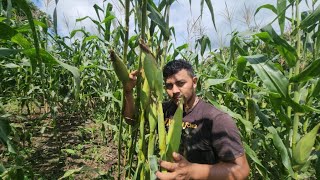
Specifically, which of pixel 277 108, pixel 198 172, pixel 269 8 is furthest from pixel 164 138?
pixel 269 8

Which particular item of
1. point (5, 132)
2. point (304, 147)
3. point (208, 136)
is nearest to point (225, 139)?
point (208, 136)

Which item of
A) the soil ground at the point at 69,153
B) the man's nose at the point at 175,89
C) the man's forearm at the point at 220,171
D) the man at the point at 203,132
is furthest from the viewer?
the soil ground at the point at 69,153

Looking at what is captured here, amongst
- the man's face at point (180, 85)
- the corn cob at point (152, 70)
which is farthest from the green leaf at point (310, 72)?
the corn cob at point (152, 70)

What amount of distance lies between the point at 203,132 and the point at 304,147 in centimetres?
53

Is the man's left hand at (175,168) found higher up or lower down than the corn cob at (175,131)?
lower down

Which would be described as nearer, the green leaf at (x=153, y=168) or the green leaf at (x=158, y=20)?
the green leaf at (x=153, y=168)

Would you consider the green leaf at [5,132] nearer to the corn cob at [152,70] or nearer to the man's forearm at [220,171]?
the corn cob at [152,70]

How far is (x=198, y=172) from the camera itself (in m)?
1.28

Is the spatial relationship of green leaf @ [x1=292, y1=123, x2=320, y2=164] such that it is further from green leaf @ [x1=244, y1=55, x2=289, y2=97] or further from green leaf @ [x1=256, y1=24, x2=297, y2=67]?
green leaf @ [x1=256, y1=24, x2=297, y2=67]

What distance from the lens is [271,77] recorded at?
137 cm

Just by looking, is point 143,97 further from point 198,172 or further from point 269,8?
point 269,8

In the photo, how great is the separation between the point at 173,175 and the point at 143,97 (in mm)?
321

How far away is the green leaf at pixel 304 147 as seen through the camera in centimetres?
144

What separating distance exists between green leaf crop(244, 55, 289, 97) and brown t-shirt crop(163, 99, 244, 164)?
0.37m
